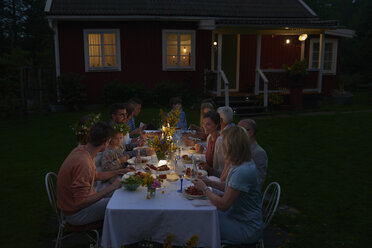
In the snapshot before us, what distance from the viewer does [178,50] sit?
569 inches

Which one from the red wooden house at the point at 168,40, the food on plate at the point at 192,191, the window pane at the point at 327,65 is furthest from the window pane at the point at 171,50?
the food on plate at the point at 192,191

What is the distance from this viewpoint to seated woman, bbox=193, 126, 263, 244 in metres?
3.18

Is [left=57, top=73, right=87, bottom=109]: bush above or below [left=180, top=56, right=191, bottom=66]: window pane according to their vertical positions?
below

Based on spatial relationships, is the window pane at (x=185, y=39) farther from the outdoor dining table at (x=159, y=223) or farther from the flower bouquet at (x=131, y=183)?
the outdoor dining table at (x=159, y=223)

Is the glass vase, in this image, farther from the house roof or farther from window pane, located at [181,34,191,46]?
window pane, located at [181,34,191,46]

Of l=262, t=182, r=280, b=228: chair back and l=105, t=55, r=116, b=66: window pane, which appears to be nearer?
l=262, t=182, r=280, b=228: chair back

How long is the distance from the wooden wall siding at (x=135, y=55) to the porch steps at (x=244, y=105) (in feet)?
5.24

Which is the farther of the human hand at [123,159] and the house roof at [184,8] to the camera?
the house roof at [184,8]

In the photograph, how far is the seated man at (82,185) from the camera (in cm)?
348

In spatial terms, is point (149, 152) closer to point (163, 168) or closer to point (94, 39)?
point (163, 168)

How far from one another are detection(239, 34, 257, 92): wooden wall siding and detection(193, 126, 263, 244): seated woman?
12.3 m

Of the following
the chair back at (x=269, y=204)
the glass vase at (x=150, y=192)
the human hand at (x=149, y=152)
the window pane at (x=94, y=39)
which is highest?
the window pane at (x=94, y=39)

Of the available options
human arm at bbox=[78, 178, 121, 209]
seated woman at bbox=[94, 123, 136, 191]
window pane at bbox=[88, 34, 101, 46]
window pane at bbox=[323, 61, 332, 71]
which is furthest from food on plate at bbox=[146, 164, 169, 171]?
window pane at bbox=[323, 61, 332, 71]

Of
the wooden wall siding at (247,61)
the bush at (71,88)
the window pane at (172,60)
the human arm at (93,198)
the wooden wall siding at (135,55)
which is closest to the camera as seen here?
the human arm at (93,198)
